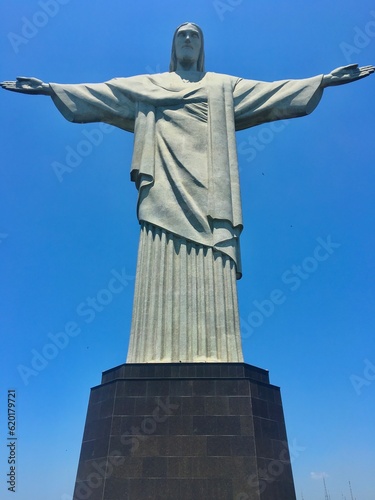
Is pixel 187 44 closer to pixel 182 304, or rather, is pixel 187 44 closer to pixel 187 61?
pixel 187 61

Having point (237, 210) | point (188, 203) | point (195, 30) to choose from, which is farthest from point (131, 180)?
point (195, 30)

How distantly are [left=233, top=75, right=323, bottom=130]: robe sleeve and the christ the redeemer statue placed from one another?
0.02m

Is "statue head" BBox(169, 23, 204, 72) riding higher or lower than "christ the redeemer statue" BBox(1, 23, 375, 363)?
higher

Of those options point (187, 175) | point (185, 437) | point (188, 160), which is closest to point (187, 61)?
→ point (188, 160)

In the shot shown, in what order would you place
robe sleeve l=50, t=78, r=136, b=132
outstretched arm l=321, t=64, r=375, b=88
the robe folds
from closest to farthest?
the robe folds, outstretched arm l=321, t=64, r=375, b=88, robe sleeve l=50, t=78, r=136, b=132

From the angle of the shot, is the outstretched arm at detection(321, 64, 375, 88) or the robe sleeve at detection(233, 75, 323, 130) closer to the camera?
the outstretched arm at detection(321, 64, 375, 88)

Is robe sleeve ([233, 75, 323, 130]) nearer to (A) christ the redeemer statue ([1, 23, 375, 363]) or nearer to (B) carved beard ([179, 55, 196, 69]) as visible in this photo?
(A) christ the redeemer statue ([1, 23, 375, 363])

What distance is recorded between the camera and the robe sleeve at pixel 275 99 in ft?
35.4

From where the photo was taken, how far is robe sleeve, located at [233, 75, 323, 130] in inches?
425

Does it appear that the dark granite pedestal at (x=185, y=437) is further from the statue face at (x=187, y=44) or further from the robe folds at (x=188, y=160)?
the statue face at (x=187, y=44)

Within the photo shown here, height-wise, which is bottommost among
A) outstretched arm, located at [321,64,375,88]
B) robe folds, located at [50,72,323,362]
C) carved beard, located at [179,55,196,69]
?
robe folds, located at [50,72,323,362]

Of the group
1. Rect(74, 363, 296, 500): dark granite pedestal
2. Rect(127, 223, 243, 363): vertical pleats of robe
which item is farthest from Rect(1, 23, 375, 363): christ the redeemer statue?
Rect(74, 363, 296, 500): dark granite pedestal

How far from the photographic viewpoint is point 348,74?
10570 millimetres

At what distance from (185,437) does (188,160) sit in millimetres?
5458
